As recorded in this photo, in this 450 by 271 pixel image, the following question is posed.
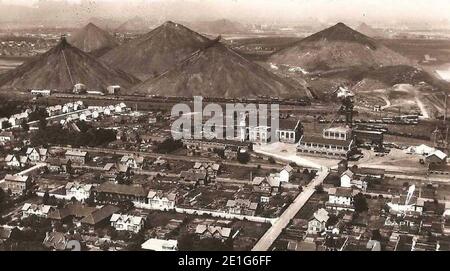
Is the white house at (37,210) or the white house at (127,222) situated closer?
the white house at (127,222)

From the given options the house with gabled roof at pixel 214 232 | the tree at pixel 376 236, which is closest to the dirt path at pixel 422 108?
the tree at pixel 376 236

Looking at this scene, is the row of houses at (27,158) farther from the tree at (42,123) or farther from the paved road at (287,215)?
the paved road at (287,215)

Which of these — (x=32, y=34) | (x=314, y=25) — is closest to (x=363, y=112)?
(x=314, y=25)

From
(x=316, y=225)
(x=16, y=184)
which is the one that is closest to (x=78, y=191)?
(x=16, y=184)

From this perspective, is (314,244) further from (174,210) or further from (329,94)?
(329,94)

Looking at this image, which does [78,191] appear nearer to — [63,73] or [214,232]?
[214,232]

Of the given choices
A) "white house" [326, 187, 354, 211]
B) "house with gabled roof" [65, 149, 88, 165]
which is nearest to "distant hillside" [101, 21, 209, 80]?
"house with gabled roof" [65, 149, 88, 165]

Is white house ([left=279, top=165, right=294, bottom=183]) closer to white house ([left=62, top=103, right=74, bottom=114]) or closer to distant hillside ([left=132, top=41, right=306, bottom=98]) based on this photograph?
white house ([left=62, top=103, right=74, bottom=114])
